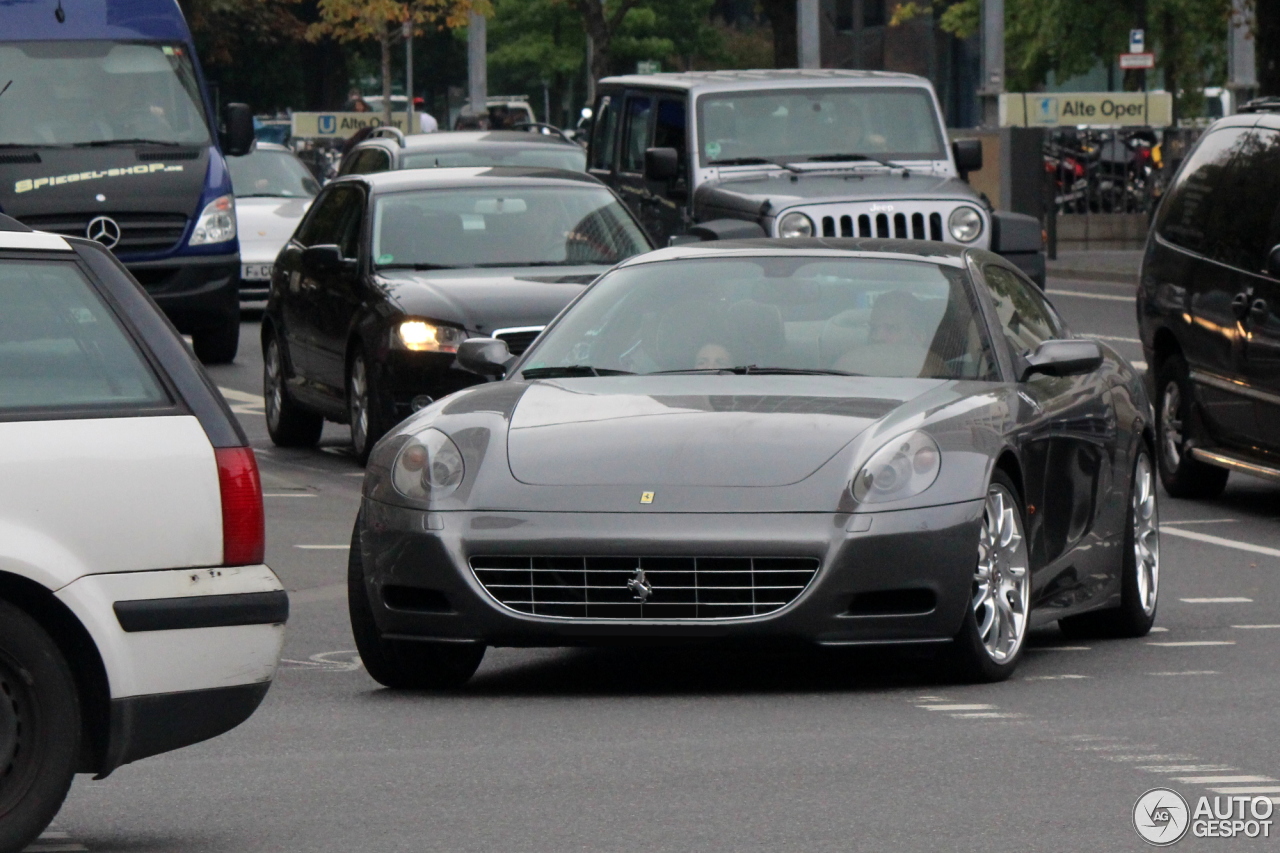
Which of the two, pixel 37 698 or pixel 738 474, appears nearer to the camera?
pixel 37 698

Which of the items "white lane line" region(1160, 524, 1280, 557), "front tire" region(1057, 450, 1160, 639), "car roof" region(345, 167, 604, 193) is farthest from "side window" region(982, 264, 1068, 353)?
"car roof" region(345, 167, 604, 193)

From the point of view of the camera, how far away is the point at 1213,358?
1341cm

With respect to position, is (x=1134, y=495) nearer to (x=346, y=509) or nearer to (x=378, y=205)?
(x=346, y=509)

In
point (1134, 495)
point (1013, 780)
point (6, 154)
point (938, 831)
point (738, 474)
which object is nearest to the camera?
point (938, 831)

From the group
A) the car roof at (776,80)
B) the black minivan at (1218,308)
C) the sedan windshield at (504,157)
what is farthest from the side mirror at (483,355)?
the sedan windshield at (504,157)

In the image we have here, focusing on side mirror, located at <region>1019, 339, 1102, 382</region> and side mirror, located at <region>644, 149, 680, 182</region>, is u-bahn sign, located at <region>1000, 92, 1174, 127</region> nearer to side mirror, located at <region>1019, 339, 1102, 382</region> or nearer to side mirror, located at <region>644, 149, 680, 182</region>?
side mirror, located at <region>644, 149, 680, 182</region>

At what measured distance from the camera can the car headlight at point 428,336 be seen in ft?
47.1

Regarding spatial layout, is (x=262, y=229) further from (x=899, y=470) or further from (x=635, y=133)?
(x=899, y=470)

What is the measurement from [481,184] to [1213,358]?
456 centimetres

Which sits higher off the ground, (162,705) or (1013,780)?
(162,705)

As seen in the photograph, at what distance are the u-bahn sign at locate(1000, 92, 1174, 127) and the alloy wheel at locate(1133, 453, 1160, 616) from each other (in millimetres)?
28605

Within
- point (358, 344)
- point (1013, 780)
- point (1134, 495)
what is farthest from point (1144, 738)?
point (358, 344)

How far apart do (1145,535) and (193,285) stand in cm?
1231

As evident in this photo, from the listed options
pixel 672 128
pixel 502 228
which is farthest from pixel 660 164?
pixel 502 228
